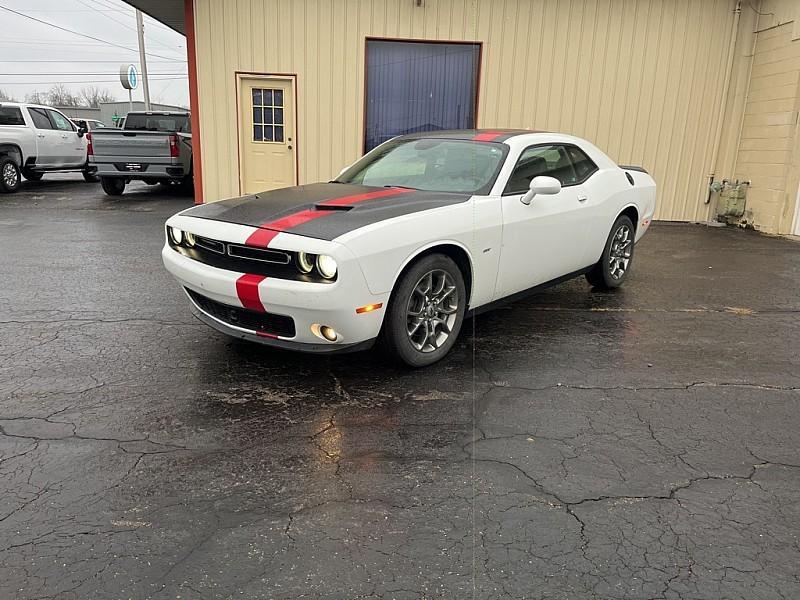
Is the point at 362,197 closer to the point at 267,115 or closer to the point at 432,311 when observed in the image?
the point at 432,311

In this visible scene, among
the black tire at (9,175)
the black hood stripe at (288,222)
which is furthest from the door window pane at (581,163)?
the black tire at (9,175)

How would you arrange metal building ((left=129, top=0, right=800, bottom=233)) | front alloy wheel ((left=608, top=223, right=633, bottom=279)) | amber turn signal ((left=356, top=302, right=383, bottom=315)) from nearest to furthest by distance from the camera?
amber turn signal ((left=356, top=302, right=383, bottom=315)) < front alloy wheel ((left=608, top=223, right=633, bottom=279)) < metal building ((left=129, top=0, right=800, bottom=233))

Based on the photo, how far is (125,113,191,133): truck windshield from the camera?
50.7 ft

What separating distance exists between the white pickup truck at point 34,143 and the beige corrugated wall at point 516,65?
6.00 meters

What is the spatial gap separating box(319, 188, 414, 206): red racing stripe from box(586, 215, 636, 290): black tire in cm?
234

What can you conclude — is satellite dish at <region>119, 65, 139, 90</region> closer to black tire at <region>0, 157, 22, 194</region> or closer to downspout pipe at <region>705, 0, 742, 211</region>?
black tire at <region>0, 157, 22, 194</region>

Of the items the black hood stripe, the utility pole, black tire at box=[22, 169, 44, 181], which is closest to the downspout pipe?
the black hood stripe

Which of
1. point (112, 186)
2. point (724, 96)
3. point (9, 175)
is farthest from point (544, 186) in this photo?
point (9, 175)

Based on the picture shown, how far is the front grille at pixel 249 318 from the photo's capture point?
147 inches

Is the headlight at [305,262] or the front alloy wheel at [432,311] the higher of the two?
the headlight at [305,262]

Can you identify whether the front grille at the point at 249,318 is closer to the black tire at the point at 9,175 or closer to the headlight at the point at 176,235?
the headlight at the point at 176,235

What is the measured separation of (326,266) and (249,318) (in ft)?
2.21

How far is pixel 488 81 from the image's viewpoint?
11500 millimetres

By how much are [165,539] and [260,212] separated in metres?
2.14
